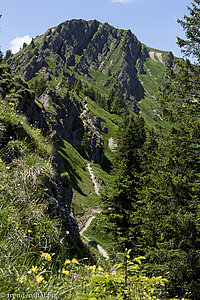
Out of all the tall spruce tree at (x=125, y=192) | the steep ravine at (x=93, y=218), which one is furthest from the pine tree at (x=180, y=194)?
the steep ravine at (x=93, y=218)

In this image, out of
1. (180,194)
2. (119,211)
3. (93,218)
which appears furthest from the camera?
(93,218)

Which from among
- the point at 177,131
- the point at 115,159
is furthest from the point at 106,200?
the point at 177,131

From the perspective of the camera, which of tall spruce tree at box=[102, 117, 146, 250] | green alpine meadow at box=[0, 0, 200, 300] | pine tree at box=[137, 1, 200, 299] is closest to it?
green alpine meadow at box=[0, 0, 200, 300]

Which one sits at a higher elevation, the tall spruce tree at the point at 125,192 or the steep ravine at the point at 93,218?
the tall spruce tree at the point at 125,192

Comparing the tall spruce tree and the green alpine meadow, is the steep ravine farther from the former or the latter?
the tall spruce tree

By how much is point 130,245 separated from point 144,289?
14.3m

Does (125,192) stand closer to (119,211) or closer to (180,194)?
(119,211)

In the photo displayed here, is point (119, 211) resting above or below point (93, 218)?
above

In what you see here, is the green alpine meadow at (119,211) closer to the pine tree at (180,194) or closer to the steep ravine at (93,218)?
the pine tree at (180,194)

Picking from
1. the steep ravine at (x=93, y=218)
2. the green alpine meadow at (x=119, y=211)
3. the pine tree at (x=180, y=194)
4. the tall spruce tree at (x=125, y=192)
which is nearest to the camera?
the green alpine meadow at (x=119, y=211)

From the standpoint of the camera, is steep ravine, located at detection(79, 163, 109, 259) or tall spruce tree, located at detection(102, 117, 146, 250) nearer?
tall spruce tree, located at detection(102, 117, 146, 250)

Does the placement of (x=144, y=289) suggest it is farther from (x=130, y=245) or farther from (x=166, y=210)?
(x=130, y=245)

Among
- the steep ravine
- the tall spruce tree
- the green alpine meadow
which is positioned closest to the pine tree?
the green alpine meadow

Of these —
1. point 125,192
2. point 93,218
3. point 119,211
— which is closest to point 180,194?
point 125,192
